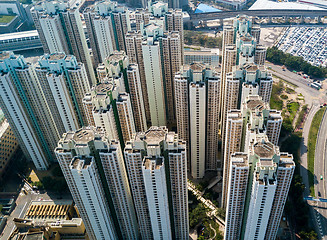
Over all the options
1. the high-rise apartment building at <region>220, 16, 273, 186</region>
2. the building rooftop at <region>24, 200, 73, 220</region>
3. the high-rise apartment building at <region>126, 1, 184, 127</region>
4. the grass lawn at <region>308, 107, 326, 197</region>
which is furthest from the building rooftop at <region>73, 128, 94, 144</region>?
the grass lawn at <region>308, 107, 326, 197</region>

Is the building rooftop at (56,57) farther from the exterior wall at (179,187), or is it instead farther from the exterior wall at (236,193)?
the exterior wall at (236,193)

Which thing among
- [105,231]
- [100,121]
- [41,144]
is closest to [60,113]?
[41,144]

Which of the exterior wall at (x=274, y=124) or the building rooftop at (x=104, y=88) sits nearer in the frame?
the exterior wall at (x=274, y=124)

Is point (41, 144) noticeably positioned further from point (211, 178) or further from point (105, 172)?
point (211, 178)

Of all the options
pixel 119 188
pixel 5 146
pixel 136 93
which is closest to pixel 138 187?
pixel 119 188

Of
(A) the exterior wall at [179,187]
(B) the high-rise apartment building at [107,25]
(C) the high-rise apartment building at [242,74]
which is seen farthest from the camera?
(B) the high-rise apartment building at [107,25]

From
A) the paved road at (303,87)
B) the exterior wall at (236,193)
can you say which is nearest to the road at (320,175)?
the paved road at (303,87)

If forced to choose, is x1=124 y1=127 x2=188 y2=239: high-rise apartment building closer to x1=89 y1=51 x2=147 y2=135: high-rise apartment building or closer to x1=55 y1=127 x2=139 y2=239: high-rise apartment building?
x1=55 y1=127 x2=139 y2=239: high-rise apartment building
